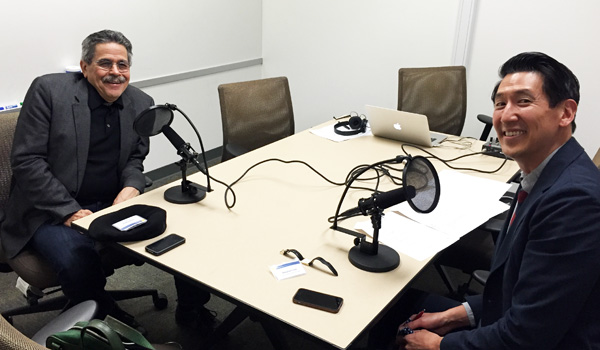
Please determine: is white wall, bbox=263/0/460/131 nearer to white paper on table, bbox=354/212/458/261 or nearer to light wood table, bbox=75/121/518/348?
light wood table, bbox=75/121/518/348

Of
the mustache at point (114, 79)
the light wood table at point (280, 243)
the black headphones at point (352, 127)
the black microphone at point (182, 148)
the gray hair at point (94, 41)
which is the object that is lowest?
the light wood table at point (280, 243)

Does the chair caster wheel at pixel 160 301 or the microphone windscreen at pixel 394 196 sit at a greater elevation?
the microphone windscreen at pixel 394 196

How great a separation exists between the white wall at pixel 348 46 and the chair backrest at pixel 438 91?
2.03 ft

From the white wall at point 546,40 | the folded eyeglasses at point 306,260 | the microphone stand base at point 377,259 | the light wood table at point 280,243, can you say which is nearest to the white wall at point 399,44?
the white wall at point 546,40

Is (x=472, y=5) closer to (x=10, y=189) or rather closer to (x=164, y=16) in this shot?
(x=164, y=16)

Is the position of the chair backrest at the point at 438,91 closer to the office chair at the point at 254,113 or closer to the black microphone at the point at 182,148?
the office chair at the point at 254,113

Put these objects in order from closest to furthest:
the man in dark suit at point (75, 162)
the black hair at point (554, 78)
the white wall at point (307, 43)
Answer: the black hair at point (554, 78) < the man in dark suit at point (75, 162) < the white wall at point (307, 43)

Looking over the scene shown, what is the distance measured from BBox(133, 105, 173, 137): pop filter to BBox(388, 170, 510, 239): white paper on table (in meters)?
0.89

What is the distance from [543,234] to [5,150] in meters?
2.03

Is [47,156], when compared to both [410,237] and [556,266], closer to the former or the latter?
[410,237]

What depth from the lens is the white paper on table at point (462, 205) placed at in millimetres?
1706

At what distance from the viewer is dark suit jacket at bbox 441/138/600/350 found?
1066 mm

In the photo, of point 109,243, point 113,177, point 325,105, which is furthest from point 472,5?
Result: point 109,243

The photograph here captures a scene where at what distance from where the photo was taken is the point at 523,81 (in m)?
1.26
